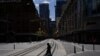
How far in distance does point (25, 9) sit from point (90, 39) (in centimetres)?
6423

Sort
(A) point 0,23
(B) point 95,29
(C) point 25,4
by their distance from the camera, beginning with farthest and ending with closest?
(C) point 25,4
(A) point 0,23
(B) point 95,29

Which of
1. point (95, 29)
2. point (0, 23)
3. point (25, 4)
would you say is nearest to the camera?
point (95, 29)

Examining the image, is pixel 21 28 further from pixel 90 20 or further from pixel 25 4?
pixel 90 20

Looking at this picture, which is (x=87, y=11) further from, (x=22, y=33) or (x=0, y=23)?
(x=22, y=33)

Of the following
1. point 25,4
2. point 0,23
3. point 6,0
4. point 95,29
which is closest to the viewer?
point 6,0

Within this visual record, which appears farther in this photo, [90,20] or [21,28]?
[21,28]

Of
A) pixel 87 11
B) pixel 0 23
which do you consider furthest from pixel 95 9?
pixel 0 23

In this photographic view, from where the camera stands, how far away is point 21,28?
15838 cm

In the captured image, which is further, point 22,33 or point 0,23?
point 22,33

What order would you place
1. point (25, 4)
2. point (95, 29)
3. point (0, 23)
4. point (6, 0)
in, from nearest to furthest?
point (6, 0) → point (95, 29) → point (0, 23) → point (25, 4)

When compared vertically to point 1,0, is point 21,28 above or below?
below

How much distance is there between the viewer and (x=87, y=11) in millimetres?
99375

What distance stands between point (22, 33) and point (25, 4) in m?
15.5

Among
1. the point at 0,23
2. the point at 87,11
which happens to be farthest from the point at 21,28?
the point at 87,11
